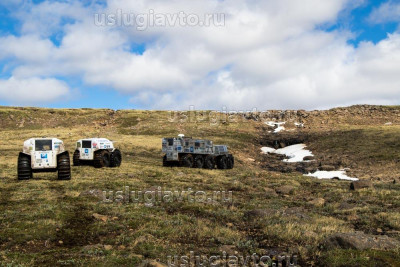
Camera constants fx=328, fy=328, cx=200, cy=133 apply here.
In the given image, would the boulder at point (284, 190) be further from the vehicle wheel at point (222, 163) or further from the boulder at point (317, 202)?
the vehicle wheel at point (222, 163)

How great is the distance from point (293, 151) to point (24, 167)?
137 feet

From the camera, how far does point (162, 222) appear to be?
11.4 meters

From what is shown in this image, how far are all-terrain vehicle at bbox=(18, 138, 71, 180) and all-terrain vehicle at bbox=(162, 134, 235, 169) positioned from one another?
1216 cm

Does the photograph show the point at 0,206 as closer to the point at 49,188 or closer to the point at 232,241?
the point at 49,188

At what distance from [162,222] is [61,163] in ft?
36.3

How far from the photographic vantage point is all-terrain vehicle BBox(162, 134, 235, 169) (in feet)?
102

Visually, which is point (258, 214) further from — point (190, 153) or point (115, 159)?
point (190, 153)

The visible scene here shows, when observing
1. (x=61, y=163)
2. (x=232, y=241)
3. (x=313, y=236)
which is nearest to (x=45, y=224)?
(x=232, y=241)

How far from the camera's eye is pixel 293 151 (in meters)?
52.5

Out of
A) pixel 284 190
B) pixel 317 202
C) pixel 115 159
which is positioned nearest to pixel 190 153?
pixel 115 159

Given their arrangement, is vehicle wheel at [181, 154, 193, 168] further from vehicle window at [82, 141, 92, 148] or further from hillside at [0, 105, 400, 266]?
vehicle window at [82, 141, 92, 148]

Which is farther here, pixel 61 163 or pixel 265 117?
pixel 265 117

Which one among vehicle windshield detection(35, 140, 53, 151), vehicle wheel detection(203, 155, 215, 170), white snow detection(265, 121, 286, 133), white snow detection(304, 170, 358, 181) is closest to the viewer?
vehicle windshield detection(35, 140, 53, 151)

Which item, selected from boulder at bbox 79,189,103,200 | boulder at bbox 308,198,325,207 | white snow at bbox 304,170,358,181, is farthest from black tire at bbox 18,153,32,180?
white snow at bbox 304,170,358,181
